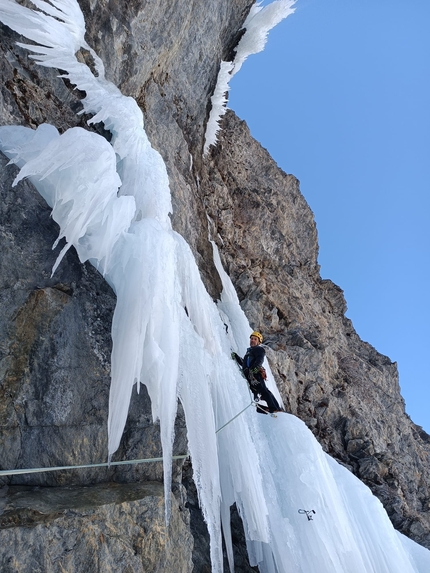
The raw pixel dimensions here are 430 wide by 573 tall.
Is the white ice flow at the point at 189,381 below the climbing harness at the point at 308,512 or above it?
above

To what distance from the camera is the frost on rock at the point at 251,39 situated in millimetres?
14578

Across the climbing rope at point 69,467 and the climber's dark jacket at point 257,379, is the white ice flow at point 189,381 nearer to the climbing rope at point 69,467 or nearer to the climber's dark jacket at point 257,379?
the climber's dark jacket at point 257,379

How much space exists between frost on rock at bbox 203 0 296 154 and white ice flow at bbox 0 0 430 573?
7.56 m

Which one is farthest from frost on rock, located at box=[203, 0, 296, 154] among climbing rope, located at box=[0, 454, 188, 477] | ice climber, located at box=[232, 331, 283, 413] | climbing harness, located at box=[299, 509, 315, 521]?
climbing rope, located at box=[0, 454, 188, 477]

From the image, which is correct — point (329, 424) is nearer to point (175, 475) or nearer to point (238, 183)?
point (175, 475)

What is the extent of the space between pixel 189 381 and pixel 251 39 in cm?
1252

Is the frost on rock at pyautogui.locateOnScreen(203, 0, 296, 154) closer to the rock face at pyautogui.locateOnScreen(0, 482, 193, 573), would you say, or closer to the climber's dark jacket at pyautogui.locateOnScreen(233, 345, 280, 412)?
the climber's dark jacket at pyautogui.locateOnScreen(233, 345, 280, 412)

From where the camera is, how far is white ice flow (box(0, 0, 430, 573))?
4832 millimetres

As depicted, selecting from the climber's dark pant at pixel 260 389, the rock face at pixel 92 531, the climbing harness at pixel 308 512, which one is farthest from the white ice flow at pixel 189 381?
the rock face at pixel 92 531

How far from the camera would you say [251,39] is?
14711 mm

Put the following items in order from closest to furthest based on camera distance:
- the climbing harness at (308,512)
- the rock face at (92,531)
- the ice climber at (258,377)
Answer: the rock face at (92,531), the climbing harness at (308,512), the ice climber at (258,377)

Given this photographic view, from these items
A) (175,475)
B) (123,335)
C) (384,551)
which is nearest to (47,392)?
(123,335)

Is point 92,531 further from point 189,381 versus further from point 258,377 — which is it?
point 258,377

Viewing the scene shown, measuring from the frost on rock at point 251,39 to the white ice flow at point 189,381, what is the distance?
7.56m
